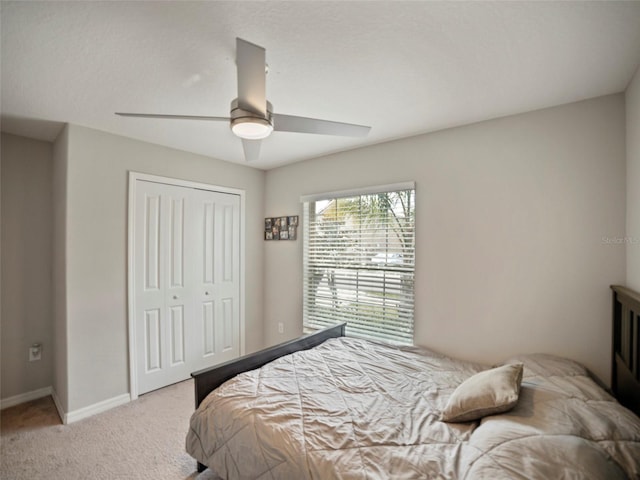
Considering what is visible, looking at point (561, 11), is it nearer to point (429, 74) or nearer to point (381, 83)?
point (429, 74)

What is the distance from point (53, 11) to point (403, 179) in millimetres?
2509

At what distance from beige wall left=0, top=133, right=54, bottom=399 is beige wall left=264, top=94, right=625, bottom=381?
10.7 ft

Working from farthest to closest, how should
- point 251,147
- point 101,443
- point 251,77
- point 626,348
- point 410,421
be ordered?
1. point 101,443
2. point 251,147
3. point 626,348
4. point 410,421
5. point 251,77

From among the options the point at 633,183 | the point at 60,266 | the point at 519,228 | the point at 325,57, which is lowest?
the point at 60,266

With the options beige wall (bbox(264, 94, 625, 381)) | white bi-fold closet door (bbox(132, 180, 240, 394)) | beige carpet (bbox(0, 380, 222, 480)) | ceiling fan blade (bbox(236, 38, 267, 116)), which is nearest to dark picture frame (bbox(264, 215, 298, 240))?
white bi-fold closet door (bbox(132, 180, 240, 394))

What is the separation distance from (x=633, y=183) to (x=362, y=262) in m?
2.04

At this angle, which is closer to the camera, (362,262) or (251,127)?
(251,127)

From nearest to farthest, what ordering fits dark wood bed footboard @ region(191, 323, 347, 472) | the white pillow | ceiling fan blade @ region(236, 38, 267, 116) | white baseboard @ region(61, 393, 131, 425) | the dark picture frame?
1. ceiling fan blade @ region(236, 38, 267, 116)
2. the white pillow
3. dark wood bed footboard @ region(191, 323, 347, 472)
4. white baseboard @ region(61, 393, 131, 425)
5. the dark picture frame

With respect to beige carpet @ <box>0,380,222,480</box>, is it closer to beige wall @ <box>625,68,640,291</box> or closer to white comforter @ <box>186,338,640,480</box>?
white comforter @ <box>186,338,640,480</box>

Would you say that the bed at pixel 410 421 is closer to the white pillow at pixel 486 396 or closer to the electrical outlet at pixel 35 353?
the white pillow at pixel 486 396

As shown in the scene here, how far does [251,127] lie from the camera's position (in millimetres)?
1485

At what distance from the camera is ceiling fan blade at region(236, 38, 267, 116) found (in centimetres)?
124

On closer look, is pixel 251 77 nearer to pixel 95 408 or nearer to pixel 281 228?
pixel 281 228

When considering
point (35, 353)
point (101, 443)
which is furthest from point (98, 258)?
point (101, 443)
